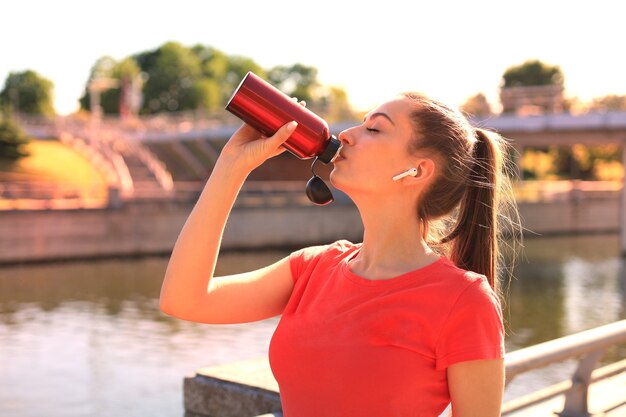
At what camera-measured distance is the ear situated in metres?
1.92

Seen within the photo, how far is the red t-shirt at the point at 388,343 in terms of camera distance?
1.71 metres

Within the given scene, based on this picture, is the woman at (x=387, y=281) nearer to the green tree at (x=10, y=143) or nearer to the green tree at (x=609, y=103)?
the green tree at (x=609, y=103)

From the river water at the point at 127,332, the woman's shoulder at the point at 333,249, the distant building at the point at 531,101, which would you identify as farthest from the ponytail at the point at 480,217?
the distant building at the point at 531,101

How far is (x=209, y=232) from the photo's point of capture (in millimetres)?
2000

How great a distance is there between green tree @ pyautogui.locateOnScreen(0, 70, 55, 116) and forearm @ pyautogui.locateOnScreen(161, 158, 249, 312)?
7683 centimetres

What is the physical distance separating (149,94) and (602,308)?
2292 inches

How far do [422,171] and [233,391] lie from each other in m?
2.48

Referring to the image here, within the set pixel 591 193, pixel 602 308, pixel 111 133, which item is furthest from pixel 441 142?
pixel 111 133

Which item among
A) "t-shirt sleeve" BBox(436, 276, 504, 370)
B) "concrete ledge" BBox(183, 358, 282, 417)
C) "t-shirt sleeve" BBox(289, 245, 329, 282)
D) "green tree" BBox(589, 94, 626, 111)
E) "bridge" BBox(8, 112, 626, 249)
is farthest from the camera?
"bridge" BBox(8, 112, 626, 249)

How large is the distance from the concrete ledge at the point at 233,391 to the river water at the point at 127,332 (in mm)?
2550

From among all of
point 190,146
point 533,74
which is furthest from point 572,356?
point 533,74

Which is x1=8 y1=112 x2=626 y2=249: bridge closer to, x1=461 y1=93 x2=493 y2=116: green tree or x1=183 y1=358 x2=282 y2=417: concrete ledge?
x1=461 y1=93 x2=493 y2=116: green tree

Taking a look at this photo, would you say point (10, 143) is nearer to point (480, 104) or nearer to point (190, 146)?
point (190, 146)

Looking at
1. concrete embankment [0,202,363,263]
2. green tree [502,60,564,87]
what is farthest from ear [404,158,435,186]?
green tree [502,60,564,87]
